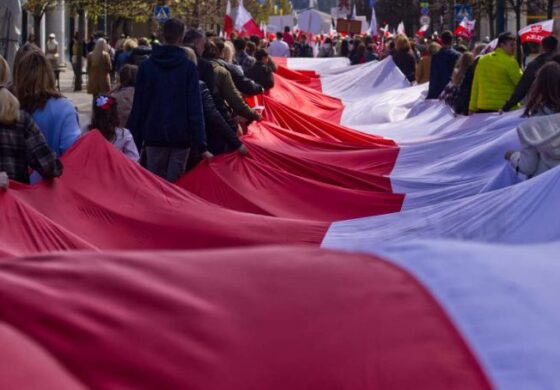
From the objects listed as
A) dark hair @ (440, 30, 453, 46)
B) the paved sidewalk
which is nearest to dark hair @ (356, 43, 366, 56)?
the paved sidewalk

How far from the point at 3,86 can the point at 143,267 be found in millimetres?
4278

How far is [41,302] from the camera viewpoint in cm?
309

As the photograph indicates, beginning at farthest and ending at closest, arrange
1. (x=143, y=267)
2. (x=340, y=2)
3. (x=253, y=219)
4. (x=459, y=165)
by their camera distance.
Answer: (x=340, y=2) < (x=459, y=165) < (x=253, y=219) < (x=143, y=267)

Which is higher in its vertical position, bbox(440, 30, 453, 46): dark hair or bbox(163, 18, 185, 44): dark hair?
bbox(163, 18, 185, 44): dark hair

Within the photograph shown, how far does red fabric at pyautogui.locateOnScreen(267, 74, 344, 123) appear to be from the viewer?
22.4 m

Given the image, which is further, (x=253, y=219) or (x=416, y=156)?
(x=416, y=156)

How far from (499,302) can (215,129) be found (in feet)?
25.2

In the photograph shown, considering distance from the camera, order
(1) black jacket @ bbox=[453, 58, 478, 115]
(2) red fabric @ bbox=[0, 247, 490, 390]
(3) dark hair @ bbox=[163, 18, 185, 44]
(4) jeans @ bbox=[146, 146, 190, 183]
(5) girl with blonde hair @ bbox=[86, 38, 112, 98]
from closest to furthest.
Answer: (2) red fabric @ bbox=[0, 247, 490, 390] → (3) dark hair @ bbox=[163, 18, 185, 44] → (4) jeans @ bbox=[146, 146, 190, 183] → (1) black jacket @ bbox=[453, 58, 478, 115] → (5) girl with blonde hair @ bbox=[86, 38, 112, 98]

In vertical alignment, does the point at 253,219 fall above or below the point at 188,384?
below

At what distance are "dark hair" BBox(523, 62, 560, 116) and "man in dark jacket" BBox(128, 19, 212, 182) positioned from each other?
244 cm

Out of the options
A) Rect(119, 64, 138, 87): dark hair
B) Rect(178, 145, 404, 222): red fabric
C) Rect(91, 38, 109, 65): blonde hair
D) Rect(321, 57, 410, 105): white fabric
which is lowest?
Rect(321, 57, 410, 105): white fabric

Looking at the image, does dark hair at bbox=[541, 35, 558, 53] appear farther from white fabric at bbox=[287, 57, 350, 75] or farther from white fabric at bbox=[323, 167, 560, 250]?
white fabric at bbox=[287, 57, 350, 75]

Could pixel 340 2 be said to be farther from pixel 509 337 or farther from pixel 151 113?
pixel 509 337

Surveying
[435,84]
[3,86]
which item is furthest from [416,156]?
[435,84]
